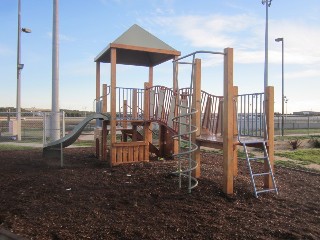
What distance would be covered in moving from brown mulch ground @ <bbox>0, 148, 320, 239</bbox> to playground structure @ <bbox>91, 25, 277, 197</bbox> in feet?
1.56

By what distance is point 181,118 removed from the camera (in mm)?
8023

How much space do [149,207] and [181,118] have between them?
10.1 ft

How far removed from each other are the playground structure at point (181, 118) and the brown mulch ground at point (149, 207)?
47 cm

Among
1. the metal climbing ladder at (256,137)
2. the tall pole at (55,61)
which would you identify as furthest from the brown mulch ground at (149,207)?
the tall pole at (55,61)

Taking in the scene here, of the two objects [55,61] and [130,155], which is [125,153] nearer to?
[130,155]

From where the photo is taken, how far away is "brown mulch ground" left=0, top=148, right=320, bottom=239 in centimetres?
439

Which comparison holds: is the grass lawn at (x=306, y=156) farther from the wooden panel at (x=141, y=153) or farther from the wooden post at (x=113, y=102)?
the wooden post at (x=113, y=102)

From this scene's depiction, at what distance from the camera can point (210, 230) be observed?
4.39 metres

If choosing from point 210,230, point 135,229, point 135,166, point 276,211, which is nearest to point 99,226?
point 135,229

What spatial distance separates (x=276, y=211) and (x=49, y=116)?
33.6 feet

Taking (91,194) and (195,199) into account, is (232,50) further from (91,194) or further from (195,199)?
(91,194)

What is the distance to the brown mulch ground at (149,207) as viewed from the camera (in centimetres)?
439

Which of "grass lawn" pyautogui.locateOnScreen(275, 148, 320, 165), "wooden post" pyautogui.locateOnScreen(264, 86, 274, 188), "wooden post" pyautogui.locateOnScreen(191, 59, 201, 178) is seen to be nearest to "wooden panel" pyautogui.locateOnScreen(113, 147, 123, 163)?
"wooden post" pyautogui.locateOnScreen(191, 59, 201, 178)

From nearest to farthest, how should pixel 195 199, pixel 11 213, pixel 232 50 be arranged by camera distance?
1. pixel 11 213
2. pixel 195 199
3. pixel 232 50
